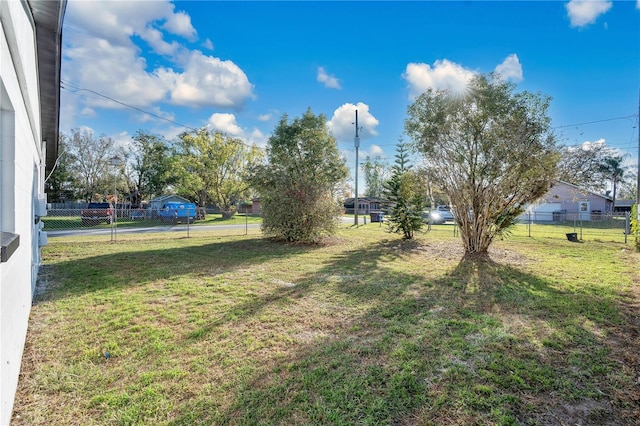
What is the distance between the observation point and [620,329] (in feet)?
12.0

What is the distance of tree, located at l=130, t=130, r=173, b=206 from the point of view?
113ft

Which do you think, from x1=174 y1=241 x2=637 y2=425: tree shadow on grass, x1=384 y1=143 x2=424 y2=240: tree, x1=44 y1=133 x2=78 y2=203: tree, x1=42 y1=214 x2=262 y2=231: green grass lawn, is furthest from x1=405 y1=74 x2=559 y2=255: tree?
x1=44 y1=133 x2=78 y2=203: tree

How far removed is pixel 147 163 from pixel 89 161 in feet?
17.4

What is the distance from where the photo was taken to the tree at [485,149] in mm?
7633

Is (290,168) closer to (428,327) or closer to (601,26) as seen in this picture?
(428,327)

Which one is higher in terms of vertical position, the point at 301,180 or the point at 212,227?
the point at 301,180

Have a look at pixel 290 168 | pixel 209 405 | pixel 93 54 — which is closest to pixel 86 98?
pixel 93 54

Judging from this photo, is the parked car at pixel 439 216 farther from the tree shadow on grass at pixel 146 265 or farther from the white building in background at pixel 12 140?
the white building in background at pixel 12 140

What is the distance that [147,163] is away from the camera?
34.5 meters

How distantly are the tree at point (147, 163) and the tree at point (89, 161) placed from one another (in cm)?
248

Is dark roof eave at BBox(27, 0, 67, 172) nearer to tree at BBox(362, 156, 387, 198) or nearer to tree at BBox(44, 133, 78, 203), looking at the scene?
tree at BBox(44, 133, 78, 203)

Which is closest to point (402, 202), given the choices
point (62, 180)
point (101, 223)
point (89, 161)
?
point (101, 223)

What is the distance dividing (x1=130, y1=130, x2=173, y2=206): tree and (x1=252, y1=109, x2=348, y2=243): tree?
81.6 ft

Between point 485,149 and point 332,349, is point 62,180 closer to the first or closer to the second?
point 485,149
